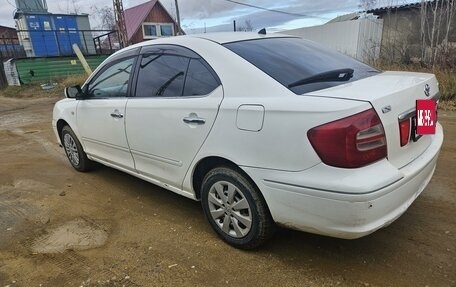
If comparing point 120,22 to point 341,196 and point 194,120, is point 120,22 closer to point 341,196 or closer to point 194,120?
point 194,120

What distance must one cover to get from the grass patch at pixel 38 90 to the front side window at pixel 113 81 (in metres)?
12.7

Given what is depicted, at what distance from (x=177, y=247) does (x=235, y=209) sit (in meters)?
0.62

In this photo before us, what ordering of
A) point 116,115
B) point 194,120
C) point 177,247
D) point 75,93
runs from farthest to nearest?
point 75,93 → point 116,115 → point 177,247 → point 194,120

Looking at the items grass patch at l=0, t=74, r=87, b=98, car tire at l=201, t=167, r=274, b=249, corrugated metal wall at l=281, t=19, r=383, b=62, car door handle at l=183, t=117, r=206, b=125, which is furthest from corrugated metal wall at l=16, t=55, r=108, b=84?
car tire at l=201, t=167, r=274, b=249

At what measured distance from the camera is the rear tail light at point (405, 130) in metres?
2.35

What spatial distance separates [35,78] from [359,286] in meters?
20.3

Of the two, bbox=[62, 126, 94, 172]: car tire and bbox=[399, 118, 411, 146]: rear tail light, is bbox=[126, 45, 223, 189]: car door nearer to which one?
bbox=[399, 118, 411, 146]: rear tail light

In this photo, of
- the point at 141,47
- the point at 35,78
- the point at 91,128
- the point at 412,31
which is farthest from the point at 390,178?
the point at 35,78

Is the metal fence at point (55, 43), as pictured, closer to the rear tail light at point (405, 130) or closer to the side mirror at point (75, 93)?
the side mirror at point (75, 93)

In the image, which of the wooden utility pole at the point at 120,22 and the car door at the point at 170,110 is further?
the wooden utility pole at the point at 120,22

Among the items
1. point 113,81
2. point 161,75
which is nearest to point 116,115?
point 113,81

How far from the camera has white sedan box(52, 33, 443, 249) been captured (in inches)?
85.4

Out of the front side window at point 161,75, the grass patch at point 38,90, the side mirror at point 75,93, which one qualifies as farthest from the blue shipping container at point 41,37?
the front side window at point 161,75

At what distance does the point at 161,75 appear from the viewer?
3.33 meters
